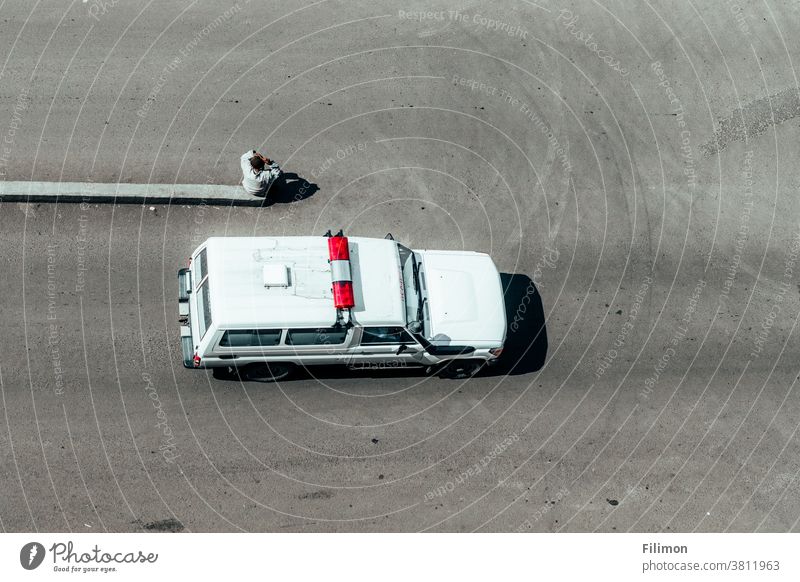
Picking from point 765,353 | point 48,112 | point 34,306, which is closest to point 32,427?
point 34,306

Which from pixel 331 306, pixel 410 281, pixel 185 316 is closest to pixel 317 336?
pixel 331 306

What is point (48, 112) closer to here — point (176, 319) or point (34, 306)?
point (34, 306)

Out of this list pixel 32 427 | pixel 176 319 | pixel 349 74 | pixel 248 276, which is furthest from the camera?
pixel 349 74

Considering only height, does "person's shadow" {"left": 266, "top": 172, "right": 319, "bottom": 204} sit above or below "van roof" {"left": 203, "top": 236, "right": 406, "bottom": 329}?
above

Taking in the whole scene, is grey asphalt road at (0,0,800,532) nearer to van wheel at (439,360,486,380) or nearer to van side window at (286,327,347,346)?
van wheel at (439,360,486,380)

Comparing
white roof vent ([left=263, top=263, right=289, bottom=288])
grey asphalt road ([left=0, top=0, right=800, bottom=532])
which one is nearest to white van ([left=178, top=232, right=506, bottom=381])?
white roof vent ([left=263, top=263, right=289, bottom=288])

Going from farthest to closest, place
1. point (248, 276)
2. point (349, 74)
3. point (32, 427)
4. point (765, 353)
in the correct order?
point (349, 74) < point (765, 353) < point (32, 427) < point (248, 276)
